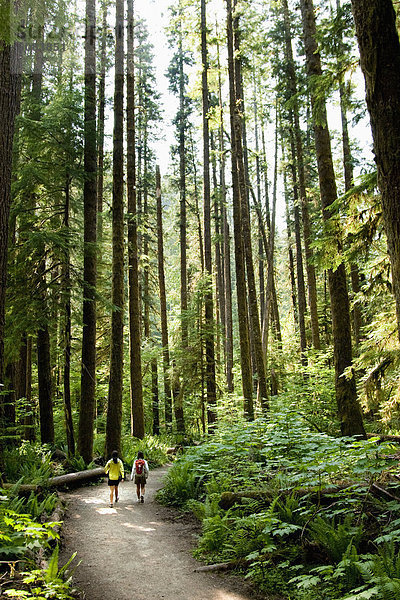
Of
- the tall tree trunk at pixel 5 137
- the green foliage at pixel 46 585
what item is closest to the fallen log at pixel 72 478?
the tall tree trunk at pixel 5 137

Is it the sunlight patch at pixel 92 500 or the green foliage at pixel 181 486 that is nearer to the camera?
the green foliage at pixel 181 486

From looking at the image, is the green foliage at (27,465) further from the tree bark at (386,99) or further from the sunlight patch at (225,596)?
the tree bark at (386,99)

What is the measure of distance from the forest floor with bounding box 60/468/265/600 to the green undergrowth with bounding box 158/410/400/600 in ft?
1.30

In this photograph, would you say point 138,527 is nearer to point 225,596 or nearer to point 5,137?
point 225,596

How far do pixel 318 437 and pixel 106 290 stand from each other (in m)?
12.8

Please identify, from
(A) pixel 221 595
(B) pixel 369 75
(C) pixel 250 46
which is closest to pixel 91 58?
(C) pixel 250 46

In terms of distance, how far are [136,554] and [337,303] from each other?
20.2 ft

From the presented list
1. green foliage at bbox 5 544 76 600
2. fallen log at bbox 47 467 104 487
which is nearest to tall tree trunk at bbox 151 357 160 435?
fallen log at bbox 47 467 104 487

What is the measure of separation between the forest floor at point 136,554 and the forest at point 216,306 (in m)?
0.42

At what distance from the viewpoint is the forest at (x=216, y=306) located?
4.98 metres

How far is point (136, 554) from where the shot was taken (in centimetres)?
664

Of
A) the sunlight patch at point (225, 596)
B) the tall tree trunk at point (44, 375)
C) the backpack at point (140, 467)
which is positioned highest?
the tall tree trunk at point (44, 375)

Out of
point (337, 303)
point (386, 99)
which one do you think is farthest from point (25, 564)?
point (337, 303)

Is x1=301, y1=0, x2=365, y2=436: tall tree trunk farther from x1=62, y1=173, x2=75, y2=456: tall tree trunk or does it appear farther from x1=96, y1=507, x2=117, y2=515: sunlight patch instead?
x1=62, y1=173, x2=75, y2=456: tall tree trunk
